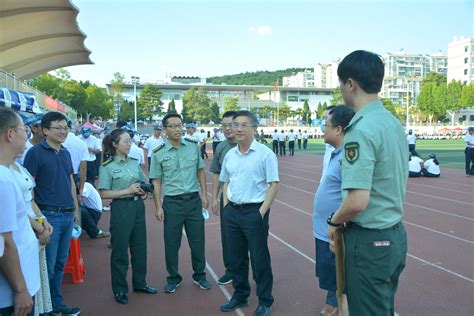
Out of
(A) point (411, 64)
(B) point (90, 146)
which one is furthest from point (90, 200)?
(A) point (411, 64)

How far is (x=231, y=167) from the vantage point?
433 cm

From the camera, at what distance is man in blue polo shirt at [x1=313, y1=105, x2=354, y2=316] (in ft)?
12.2

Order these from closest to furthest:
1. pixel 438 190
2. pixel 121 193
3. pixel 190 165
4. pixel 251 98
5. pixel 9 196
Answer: pixel 9 196
pixel 121 193
pixel 190 165
pixel 438 190
pixel 251 98

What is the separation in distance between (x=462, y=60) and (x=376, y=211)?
10335 centimetres

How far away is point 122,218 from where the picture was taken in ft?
15.1

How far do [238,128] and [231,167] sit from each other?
0.41 m

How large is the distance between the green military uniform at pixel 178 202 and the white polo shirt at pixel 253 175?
2.59 ft

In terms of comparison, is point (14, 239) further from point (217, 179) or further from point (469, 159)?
point (469, 159)

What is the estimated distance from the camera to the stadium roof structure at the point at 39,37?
42.2 ft

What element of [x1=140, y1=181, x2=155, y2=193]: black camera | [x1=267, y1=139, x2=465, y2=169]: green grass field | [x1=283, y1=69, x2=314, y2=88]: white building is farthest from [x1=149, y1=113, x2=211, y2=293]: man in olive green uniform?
[x1=283, y1=69, x2=314, y2=88]: white building

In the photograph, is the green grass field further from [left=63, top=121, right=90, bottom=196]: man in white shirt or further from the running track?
[left=63, top=121, right=90, bottom=196]: man in white shirt

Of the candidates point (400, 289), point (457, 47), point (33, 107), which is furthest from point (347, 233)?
point (457, 47)

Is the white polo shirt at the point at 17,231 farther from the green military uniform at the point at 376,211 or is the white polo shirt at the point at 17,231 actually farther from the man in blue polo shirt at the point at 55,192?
the green military uniform at the point at 376,211

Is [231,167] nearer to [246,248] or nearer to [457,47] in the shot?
[246,248]
